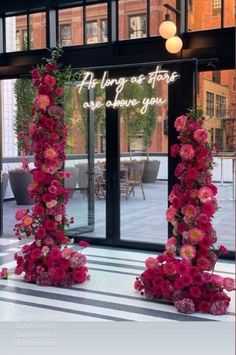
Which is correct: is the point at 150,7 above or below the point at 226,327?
above

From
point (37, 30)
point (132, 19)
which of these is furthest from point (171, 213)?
point (37, 30)

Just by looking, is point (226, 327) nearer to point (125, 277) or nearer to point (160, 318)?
point (160, 318)

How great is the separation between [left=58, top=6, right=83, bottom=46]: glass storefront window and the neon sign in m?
0.62

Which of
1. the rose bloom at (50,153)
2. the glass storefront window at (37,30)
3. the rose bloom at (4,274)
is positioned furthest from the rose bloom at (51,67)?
the glass storefront window at (37,30)

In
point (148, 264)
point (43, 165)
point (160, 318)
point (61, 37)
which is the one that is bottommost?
point (160, 318)

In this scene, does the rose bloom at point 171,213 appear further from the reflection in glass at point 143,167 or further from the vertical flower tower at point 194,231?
the reflection in glass at point 143,167

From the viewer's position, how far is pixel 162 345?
117 inches

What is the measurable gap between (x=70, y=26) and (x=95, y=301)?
4074 mm

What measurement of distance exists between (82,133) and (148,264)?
2984 mm

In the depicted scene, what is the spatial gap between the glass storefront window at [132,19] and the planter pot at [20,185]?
15.9 ft

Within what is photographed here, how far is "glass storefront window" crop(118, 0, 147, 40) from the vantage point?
20.5 ft

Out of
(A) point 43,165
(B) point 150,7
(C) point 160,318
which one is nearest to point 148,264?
(C) point 160,318

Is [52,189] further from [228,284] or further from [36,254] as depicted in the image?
[228,284]

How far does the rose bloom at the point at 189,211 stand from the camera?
4.07m
